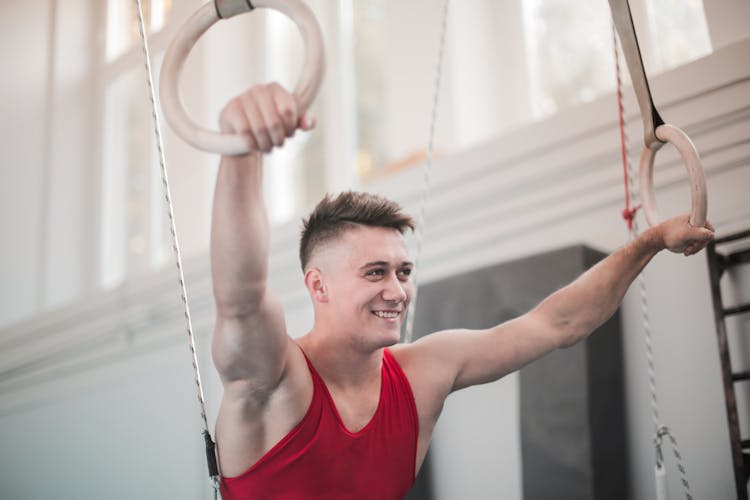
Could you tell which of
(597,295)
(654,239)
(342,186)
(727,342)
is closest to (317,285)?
(597,295)

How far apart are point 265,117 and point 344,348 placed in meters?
0.80

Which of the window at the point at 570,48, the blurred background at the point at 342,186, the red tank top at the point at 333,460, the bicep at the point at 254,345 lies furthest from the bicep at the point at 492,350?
the window at the point at 570,48

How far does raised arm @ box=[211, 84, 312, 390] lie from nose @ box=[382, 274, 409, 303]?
0.34 meters

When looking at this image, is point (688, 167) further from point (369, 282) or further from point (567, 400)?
point (567, 400)

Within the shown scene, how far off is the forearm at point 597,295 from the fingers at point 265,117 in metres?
1.03

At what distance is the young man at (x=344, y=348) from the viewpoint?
1.31 m

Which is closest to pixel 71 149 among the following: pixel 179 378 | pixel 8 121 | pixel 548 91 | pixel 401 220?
pixel 8 121

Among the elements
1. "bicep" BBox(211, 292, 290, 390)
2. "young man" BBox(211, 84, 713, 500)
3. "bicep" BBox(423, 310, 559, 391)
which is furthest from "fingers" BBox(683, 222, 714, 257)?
"bicep" BBox(211, 292, 290, 390)

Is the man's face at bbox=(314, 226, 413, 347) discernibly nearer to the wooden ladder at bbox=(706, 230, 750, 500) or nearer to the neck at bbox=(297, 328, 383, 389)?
the neck at bbox=(297, 328, 383, 389)

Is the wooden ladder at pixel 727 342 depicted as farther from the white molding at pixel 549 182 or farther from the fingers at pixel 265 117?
the fingers at pixel 265 117

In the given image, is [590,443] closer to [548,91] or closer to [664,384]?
[664,384]

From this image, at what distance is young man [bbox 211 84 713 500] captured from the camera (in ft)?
4.29

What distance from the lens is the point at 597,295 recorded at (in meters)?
1.90

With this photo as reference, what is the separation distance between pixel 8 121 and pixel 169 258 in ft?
5.27
